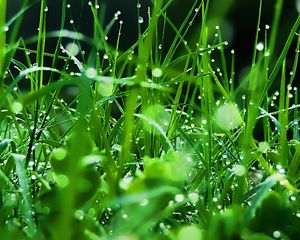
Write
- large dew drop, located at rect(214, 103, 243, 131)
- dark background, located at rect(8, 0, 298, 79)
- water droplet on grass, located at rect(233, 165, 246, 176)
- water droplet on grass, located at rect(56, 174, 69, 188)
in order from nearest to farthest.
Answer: water droplet on grass, located at rect(56, 174, 69, 188)
water droplet on grass, located at rect(233, 165, 246, 176)
large dew drop, located at rect(214, 103, 243, 131)
dark background, located at rect(8, 0, 298, 79)

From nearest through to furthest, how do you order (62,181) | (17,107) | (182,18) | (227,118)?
1. (62,181)
2. (17,107)
3. (227,118)
4. (182,18)

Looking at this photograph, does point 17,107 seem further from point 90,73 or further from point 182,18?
point 182,18

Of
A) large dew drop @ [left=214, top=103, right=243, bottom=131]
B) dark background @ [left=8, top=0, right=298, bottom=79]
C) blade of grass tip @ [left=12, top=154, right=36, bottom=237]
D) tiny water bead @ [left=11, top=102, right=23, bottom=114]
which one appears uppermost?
dark background @ [left=8, top=0, right=298, bottom=79]

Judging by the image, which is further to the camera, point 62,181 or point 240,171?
point 240,171

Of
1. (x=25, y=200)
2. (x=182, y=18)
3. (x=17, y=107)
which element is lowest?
(x=25, y=200)

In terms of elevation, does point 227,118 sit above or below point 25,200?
above

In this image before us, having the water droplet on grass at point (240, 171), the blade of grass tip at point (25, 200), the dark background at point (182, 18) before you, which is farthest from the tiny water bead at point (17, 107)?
the dark background at point (182, 18)

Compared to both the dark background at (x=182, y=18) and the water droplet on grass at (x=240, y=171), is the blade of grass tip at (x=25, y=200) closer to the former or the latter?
the water droplet on grass at (x=240, y=171)

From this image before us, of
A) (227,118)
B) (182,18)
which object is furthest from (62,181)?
(182,18)

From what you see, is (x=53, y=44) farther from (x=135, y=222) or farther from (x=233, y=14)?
(x=135, y=222)

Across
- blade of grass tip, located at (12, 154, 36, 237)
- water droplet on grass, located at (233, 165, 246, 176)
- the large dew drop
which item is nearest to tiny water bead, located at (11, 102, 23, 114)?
blade of grass tip, located at (12, 154, 36, 237)

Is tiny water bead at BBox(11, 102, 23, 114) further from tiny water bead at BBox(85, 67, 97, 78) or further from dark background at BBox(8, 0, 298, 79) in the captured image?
dark background at BBox(8, 0, 298, 79)
